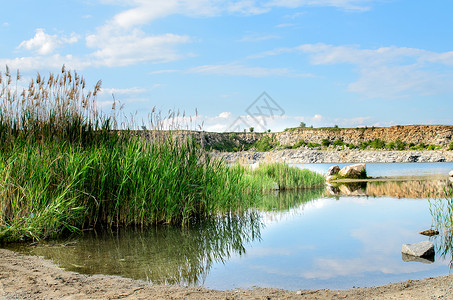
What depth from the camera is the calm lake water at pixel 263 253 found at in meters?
4.09

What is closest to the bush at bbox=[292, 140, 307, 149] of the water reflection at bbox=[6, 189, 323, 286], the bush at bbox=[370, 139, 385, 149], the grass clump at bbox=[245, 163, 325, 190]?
the bush at bbox=[370, 139, 385, 149]

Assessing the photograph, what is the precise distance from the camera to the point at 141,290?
339 cm

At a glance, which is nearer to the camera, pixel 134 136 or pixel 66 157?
pixel 66 157

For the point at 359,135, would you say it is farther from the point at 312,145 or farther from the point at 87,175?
the point at 87,175

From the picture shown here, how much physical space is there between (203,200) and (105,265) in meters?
3.21

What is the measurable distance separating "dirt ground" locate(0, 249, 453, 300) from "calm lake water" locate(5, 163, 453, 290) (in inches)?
13.7

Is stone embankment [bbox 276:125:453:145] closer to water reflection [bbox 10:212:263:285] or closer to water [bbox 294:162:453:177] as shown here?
water [bbox 294:162:453:177]

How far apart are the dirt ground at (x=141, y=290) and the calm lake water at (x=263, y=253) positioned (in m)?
0.35

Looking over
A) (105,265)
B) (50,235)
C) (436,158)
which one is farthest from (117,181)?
(436,158)

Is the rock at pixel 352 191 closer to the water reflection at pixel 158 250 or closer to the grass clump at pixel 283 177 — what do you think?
the grass clump at pixel 283 177

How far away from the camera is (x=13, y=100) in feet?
25.1

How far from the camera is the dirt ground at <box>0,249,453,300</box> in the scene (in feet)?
10.5

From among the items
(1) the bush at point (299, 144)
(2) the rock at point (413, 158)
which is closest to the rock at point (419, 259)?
(2) the rock at point (413, 158)

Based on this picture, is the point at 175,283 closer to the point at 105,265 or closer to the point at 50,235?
the point at 105,265
